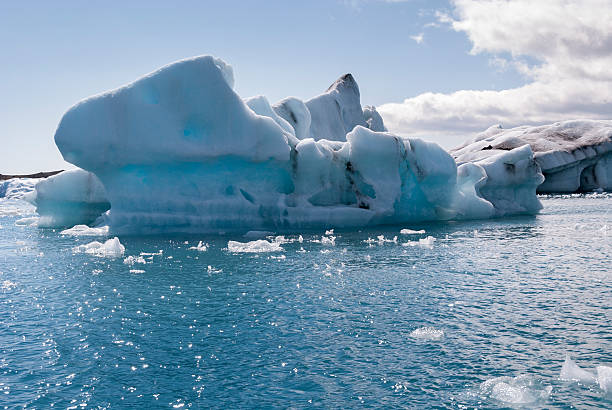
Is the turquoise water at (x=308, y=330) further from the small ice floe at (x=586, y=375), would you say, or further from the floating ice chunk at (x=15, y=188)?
the floating ice chunk at (x=15, y=188)

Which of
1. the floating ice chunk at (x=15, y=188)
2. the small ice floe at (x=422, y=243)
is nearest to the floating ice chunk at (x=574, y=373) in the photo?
the small ice floe at (x=422, y=243)

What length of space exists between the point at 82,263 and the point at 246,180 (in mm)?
6749

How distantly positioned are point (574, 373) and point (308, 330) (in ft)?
9.98

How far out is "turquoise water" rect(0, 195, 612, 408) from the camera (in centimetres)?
484

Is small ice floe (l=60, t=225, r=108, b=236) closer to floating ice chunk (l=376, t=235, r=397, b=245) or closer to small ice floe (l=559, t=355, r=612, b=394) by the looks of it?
floating ice chunk (l=376, t=235, r=397, b=245)

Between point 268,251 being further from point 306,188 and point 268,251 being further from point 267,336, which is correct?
point 267,336

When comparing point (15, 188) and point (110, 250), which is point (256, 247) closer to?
point (110, 250)

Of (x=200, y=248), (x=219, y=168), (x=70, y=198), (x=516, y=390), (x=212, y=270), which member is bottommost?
(x=516, y=390)

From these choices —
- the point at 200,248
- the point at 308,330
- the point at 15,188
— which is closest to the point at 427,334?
the point at 308,330

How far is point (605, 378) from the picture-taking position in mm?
4699

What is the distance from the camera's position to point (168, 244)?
1522 centimetres

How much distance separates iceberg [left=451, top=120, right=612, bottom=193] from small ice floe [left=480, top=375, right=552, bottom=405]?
3735cm

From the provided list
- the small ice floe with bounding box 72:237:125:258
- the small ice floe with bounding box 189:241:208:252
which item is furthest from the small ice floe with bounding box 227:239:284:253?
the small ice floe with bounding box 72:237:125:258

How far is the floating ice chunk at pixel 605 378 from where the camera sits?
15.3 ft
